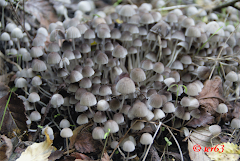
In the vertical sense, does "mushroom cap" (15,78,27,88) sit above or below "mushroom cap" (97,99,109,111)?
above

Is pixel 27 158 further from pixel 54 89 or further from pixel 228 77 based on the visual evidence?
pixel 228 77

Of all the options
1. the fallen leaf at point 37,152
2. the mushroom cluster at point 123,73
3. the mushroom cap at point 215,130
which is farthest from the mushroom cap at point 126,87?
the mushroom cap at point 215,130

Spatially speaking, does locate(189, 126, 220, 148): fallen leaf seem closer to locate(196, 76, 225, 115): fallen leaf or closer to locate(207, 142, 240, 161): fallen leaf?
locate(207, 142, 240, 161): fallen leaf

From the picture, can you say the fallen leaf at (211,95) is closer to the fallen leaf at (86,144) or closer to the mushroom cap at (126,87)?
the mushroom cap at (126,87)

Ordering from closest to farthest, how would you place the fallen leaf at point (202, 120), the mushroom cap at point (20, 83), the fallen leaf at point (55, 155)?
the fallen leaf at point (55, 155) < the fallen leaf at point (202, 120) < the mushroom cap at point (20, 83)

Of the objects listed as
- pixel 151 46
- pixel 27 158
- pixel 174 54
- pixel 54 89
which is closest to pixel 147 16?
pixel 151 46

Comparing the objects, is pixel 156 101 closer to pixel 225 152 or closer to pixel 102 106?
pixel 102 106

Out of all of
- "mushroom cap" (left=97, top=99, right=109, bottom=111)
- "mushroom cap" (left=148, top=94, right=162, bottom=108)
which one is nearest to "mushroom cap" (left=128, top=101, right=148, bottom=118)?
"mushroom cap" (left=148, top=94, right=162, bottom=108)
